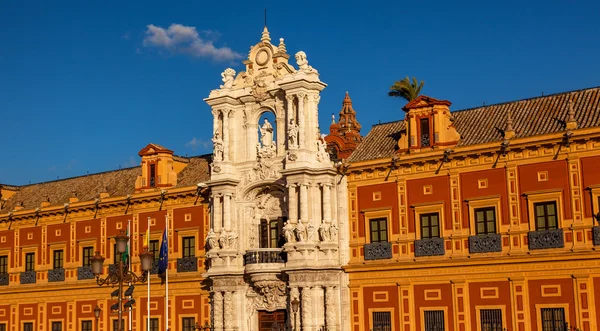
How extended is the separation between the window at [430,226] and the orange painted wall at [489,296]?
2.74 m

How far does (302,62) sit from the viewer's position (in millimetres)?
39594

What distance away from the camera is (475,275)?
113ft

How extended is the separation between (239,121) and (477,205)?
1311 cm

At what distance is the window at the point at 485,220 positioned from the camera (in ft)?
113

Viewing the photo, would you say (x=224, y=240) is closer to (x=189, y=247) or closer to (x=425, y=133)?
(x=189, y=247)

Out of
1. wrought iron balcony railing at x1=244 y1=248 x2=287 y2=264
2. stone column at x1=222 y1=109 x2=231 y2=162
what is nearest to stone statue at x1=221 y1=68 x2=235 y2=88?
stone column at x1=222 y1=109 x2=231 y2=162

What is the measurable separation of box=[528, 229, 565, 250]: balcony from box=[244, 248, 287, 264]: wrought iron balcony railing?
11.4m

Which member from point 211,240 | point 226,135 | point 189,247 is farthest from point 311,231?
point 189,247

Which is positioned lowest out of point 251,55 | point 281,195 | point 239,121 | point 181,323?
point 181,323

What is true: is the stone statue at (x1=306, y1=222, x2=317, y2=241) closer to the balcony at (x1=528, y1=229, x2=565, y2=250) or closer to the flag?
the flag

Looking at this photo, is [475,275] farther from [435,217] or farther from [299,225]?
[299,225]

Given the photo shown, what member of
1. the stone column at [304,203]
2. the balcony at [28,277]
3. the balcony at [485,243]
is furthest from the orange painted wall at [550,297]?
the balcony at [28,277]

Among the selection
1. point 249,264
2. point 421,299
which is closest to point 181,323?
point 249,264

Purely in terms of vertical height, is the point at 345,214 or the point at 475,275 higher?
the point at 345,214
